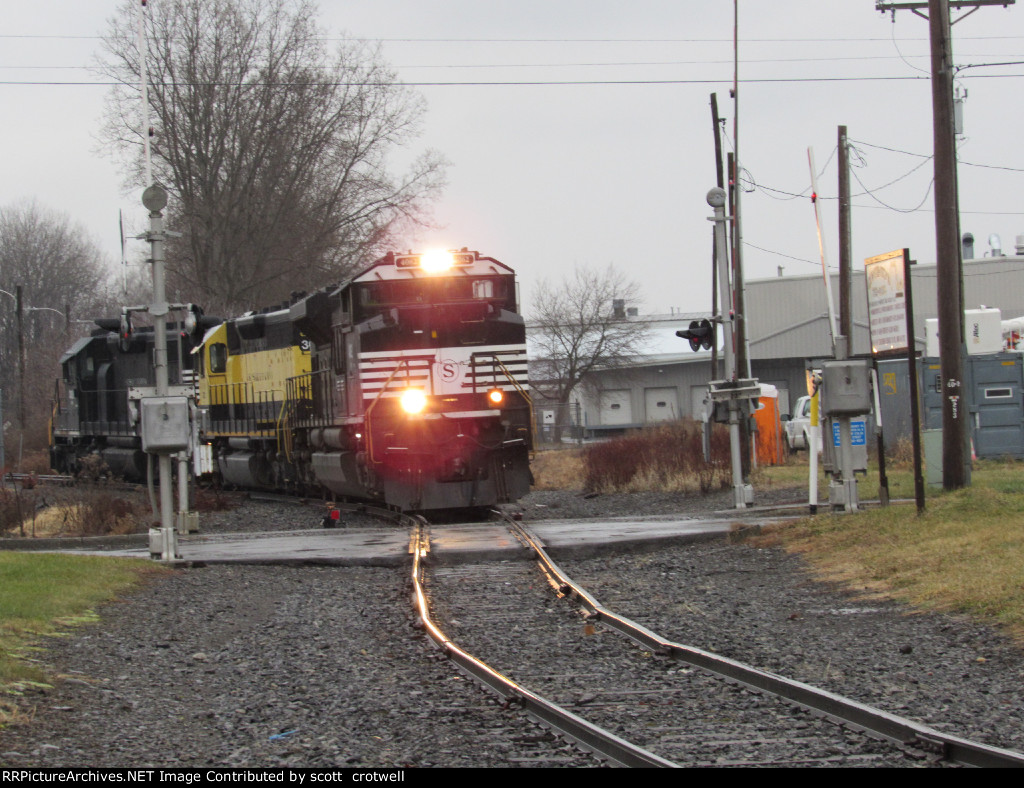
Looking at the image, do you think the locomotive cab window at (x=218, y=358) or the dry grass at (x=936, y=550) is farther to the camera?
the locomotive cab window at (x=218, y=358)

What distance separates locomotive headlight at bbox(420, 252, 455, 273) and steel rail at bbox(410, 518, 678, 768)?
10.2 m

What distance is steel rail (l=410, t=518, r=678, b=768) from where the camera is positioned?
525 cm

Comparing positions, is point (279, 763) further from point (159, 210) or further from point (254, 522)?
point (254, 522)

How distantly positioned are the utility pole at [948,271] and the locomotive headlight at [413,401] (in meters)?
7.43

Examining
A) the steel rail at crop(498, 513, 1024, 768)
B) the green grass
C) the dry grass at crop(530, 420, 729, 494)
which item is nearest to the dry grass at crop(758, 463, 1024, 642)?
the steel rail at crop(498, 513, 1024, 768)

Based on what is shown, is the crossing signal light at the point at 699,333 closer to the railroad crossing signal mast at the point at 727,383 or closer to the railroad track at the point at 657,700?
the railroad crossing signal mast at the point at 727,383

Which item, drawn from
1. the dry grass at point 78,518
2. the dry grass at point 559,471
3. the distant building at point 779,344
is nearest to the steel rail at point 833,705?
the dry grass at point 78,518

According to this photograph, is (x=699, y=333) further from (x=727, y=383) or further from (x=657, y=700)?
(x=657, y=700)

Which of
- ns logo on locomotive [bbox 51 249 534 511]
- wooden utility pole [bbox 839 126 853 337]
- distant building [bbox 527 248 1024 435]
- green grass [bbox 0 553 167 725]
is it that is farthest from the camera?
distant building [bbox 527 248 1024 435]

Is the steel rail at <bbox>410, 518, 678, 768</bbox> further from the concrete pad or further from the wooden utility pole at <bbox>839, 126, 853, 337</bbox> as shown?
the wooden utility pole at <bbox>839, 126, 853, 337</bbox>

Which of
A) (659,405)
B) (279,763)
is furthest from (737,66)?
(659,405)

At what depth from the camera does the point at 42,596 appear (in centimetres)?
1058

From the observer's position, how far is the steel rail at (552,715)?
17.2 feet

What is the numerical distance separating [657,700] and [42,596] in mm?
6289
